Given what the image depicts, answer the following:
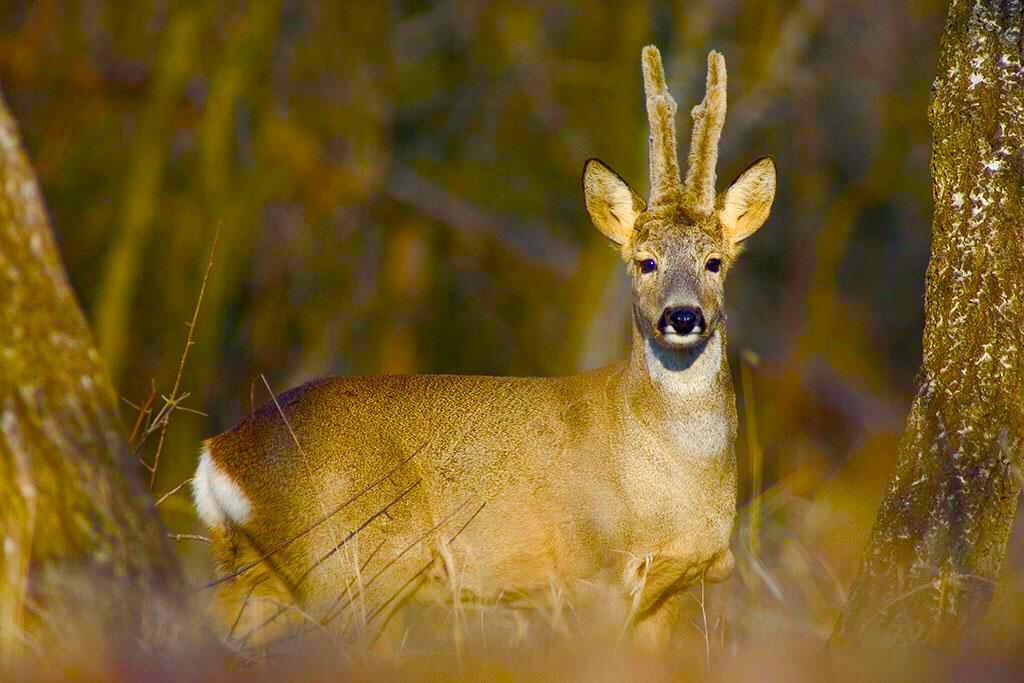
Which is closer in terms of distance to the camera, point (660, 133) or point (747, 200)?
point (660, 133)

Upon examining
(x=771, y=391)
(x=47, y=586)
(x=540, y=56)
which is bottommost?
(x=771, y=391)

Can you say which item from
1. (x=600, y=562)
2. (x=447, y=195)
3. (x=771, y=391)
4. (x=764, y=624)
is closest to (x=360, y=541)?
(x=600, y=562)

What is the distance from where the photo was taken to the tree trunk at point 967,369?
4602mm

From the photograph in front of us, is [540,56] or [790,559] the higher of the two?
[540,56]

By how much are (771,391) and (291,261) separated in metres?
4.36

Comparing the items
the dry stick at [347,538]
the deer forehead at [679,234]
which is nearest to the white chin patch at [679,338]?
the deer forehead at [679,234]

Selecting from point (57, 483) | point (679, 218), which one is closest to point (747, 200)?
point (679, 218)

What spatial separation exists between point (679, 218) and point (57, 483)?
99.5 inches

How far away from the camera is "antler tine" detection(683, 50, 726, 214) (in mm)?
5516

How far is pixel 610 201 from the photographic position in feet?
19.3

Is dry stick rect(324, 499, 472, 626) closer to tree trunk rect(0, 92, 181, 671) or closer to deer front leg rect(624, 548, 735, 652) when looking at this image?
deer front leg rect(624, 548, 735, 652)

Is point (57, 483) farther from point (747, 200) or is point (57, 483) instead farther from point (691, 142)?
point (747, 200)

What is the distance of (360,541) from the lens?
5.51 metres

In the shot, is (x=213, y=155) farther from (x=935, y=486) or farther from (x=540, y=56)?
(x=935, y=486)
